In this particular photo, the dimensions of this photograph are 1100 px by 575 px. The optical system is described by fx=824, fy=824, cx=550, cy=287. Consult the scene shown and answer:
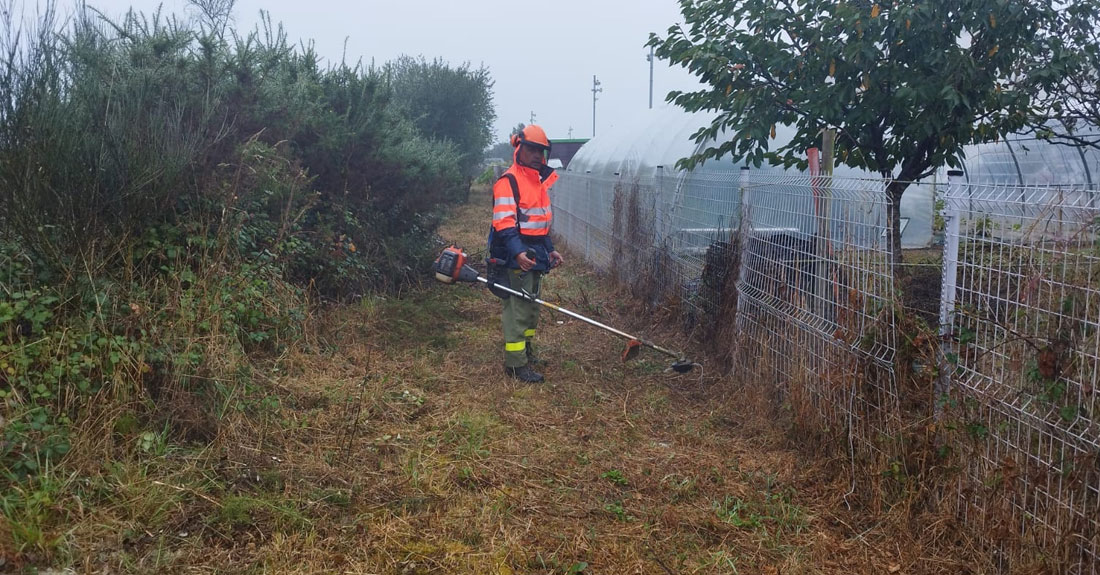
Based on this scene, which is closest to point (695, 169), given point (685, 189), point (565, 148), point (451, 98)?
point (685, 189)

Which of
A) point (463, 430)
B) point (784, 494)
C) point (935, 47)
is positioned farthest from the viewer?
point (935, 47)

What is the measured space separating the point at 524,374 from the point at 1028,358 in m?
3.63

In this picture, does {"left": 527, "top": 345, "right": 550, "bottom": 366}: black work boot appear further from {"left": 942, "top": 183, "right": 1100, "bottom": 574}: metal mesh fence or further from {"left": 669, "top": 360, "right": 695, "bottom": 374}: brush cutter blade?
{"left": 942, "top": 183, "right": 1100, "bottom": 574}: metal mesh fence

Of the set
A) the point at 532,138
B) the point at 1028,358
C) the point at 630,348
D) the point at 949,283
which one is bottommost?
the point at 630,348

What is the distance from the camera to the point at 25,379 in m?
3.55

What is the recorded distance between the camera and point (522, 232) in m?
5.99

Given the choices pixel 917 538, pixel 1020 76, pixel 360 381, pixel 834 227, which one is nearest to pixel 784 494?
pixel 917 538

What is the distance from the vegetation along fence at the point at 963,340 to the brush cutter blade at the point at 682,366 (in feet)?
1.20

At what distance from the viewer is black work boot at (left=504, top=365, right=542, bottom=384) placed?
5867 millimetres

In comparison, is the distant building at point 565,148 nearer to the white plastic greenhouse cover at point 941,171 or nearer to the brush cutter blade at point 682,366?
the white plastic greenhouse cover at point 941,171

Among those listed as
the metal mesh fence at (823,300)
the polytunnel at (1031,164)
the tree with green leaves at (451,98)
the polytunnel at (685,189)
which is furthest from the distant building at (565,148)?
the metal mesh fence at (823,300)

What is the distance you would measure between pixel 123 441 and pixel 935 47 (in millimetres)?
5050

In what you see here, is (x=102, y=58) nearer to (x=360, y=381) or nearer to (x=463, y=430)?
(x=360, y=381)

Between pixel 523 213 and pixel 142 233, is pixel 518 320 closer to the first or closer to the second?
pixel 523 213
